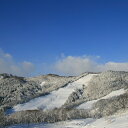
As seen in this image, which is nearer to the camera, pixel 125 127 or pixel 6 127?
pixel 125 127

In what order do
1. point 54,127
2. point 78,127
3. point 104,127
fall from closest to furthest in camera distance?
point 104,127 → point 78,127 → point 54,127

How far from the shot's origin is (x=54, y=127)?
633 ft

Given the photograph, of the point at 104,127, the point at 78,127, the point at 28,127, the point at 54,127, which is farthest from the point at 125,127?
the point at 28,127

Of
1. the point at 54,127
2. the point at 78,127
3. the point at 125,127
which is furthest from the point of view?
the point at 54,127

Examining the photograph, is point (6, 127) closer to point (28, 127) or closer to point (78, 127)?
point (28, 127)

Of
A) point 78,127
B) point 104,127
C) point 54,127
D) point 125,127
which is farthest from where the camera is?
point 54,127

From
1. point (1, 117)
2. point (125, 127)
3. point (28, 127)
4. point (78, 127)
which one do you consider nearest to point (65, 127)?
Result: point (78, 127)

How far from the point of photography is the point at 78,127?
590 ft

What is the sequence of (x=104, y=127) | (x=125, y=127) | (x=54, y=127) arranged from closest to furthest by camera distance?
(x=125, y=127)
(x=104, y=127)
(x=54, y=127)

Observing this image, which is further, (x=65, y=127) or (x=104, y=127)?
(x=65, y=127)

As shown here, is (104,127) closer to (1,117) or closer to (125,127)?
(125,127)

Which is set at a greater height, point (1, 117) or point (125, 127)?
point (1, 117)

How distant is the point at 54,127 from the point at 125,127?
250 feet

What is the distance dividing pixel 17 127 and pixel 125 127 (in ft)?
302
